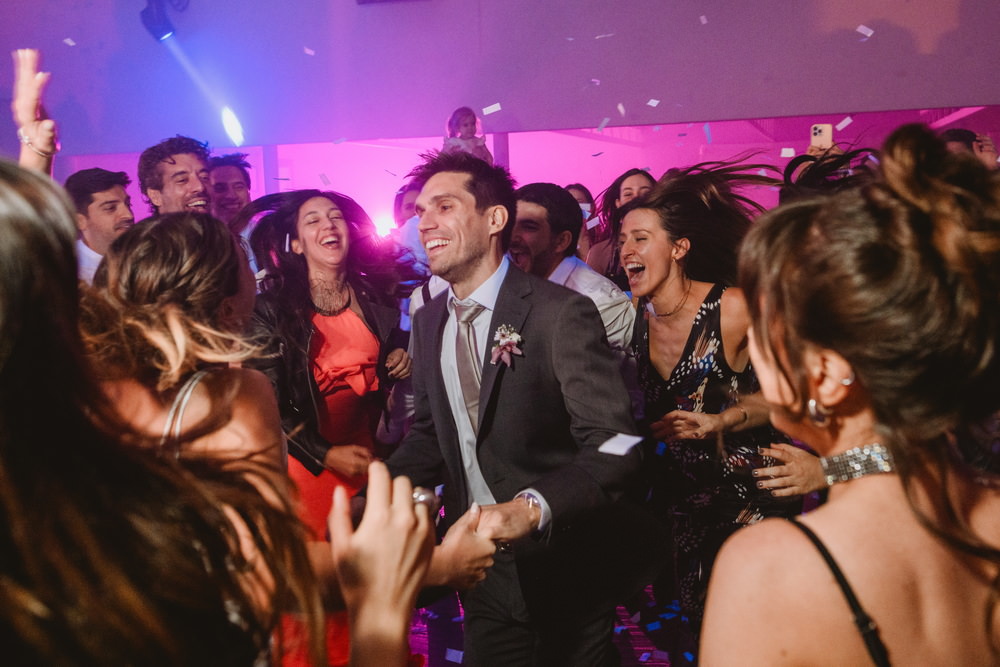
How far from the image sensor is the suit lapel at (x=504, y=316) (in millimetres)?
2182

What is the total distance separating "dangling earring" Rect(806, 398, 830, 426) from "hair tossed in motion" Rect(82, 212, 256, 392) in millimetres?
983

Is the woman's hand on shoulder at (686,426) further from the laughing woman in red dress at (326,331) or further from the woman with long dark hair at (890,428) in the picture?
the woman with long dark hair at (890,428)

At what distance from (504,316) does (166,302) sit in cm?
92

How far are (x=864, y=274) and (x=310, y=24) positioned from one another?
6.54 m

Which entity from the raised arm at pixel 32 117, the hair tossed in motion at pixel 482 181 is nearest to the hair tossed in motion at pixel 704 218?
the hair tossed in motion at pixel 482 181

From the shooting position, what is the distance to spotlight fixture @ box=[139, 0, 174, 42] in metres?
6.66

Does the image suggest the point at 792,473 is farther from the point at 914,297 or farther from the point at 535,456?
the point at 914,297

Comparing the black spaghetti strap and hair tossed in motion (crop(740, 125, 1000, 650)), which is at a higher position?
hair tossed in motion (crop(740, 125, 1000, 650))

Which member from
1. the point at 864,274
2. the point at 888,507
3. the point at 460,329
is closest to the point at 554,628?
the point at 460,329

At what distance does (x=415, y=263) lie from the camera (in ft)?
13.8

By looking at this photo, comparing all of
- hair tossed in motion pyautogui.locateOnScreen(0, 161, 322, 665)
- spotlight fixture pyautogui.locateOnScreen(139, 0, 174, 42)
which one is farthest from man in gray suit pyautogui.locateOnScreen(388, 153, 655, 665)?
spotlight fixture pyautogui.locateOnScreen(139, 0, 174, 42)

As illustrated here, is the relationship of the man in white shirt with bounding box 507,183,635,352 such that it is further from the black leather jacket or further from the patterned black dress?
the patterned black dress

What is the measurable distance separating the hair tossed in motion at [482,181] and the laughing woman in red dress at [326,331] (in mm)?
735

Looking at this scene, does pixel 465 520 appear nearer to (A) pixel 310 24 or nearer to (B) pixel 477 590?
(B) pixel 477 590
